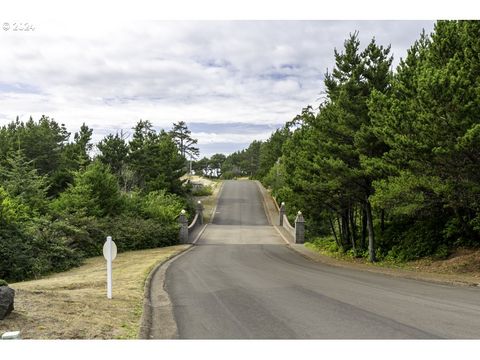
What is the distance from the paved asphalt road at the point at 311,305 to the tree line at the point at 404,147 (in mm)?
3664

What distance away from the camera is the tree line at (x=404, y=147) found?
12648mm

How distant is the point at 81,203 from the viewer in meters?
27.0

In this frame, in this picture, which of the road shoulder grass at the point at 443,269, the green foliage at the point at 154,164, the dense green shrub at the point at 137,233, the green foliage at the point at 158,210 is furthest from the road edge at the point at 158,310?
the green foliage at the point at 154,164

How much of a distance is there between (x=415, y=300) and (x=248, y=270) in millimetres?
7788

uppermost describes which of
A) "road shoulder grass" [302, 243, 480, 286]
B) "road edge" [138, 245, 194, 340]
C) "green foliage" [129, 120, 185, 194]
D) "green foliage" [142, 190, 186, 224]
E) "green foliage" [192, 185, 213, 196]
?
"green foliage" [129, 120, 185, 194]

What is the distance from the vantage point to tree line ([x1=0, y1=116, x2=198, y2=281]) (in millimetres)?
19078

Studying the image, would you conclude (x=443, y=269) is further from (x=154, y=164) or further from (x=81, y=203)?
(x=154, y=164)

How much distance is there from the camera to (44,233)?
2042 centimetres

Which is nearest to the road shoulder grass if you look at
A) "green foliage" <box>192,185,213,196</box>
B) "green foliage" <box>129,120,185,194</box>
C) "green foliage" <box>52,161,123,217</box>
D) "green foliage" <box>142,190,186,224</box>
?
"green foliage" <box>52,161,123,217</box>

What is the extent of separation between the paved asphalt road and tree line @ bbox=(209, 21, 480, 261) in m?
3.66

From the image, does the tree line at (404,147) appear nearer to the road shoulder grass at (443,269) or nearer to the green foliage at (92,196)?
the road shoulder grass at (443,269)

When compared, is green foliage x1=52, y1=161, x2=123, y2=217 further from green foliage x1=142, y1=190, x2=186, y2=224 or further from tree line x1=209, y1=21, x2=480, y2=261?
tree line x1=209, y1=21, x2=480, y2=261

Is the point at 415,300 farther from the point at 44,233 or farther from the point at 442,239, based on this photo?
the point at 44,233

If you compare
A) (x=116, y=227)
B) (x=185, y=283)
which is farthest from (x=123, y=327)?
(x=116, y=227)
